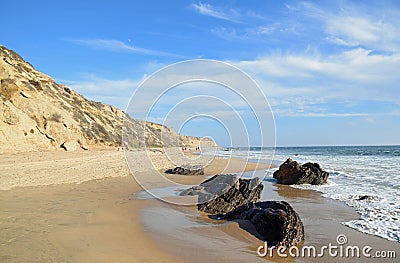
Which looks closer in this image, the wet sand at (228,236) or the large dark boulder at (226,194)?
the wet sand at (228,236)

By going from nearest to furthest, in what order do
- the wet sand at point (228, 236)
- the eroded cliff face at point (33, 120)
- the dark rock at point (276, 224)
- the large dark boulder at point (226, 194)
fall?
the wet sand at point (228, 236) → the dark rock at point (276, 224) → the large dark boulder at point (226, 194) → the eroded cliff face at point (33, 120)

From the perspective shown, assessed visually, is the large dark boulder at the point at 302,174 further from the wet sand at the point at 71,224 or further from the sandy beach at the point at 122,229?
the wet sand at the point at 71,224

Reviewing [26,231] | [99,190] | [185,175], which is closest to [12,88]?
[185,175]

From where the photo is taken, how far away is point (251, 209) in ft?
20.4

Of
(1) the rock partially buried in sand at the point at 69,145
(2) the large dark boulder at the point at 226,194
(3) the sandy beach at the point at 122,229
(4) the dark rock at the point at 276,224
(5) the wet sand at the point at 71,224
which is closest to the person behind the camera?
(5) the wet sand at the point at 71,224

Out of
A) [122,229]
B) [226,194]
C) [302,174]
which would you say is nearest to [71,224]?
[122,229]

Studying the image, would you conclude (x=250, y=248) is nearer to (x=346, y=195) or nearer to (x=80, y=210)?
(x=80, y=210)

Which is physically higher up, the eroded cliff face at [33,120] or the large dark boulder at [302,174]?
the eroded cliff face at [33,120]

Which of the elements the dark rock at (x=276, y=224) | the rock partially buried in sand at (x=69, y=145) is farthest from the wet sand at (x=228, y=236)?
the rock partially buried in sand at (x=69, y=145)

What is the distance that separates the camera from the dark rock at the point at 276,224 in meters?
5.16

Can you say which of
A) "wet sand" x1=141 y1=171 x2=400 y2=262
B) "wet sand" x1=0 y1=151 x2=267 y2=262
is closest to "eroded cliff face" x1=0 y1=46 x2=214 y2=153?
"wet sand" x1=0 y1=151 x2=267 y2=262

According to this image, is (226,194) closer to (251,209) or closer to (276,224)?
(251,209)

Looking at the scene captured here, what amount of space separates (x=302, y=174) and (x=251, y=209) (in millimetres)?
8812

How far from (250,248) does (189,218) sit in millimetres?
2136
